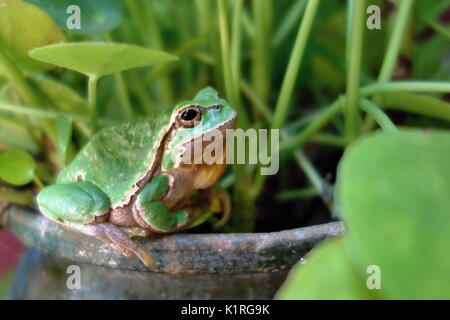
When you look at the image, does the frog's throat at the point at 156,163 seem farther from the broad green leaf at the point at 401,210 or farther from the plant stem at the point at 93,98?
the broad green leaf at the point at 401,210

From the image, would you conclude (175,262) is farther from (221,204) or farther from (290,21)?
(290,21)

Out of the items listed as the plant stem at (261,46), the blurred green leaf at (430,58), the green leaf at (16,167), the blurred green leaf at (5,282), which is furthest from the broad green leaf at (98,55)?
the blurred green leaf at (5,282)

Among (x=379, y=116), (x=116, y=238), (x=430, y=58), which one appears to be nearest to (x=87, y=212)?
(x=116, y=238)

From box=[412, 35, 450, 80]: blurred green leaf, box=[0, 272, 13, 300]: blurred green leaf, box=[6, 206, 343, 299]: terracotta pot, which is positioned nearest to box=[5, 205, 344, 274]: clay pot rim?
box=[6, 206, 343, 299]: terracotta pot

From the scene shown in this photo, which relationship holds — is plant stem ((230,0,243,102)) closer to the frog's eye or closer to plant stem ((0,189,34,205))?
the frog's eye

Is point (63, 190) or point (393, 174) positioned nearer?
point (393, 174)
